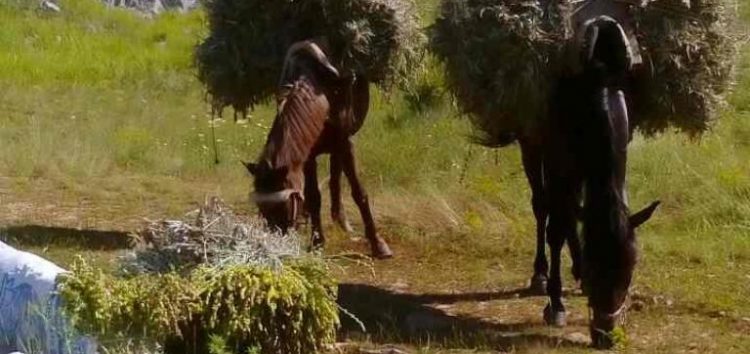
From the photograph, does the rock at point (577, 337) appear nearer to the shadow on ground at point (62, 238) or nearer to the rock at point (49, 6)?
the shadow on ground at point (62, 238)

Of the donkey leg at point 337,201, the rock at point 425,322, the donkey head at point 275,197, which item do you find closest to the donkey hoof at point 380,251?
the donkey leg at point 337,201

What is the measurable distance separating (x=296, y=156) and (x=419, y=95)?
245 inches

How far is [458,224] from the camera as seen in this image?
32.0 ft

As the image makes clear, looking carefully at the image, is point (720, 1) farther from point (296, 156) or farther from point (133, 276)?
point (133, 276)

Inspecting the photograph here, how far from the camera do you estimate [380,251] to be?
900 centimetres

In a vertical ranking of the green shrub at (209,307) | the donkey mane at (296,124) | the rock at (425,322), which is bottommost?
the rock at (425,322)

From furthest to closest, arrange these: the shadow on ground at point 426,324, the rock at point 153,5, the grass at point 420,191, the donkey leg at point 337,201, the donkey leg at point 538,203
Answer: the rock at point 153,5
the donkey leg at point 337,201
the donkey leg at point 538,203
the grass at point 420,191
the shadow on ground at point 426,324

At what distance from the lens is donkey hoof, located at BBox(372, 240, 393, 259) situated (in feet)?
29.5

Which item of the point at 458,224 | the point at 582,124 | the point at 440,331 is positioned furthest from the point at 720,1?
the point at 458,224

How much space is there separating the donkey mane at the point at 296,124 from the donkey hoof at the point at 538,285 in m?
1.68

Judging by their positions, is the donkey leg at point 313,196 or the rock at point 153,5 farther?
the rock at point 153,5

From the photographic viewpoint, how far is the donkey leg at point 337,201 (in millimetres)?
9276

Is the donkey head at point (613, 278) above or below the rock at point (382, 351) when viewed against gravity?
above

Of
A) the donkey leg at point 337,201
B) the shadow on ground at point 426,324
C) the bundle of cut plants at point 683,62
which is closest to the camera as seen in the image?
the shadow on ground at point 426,324
